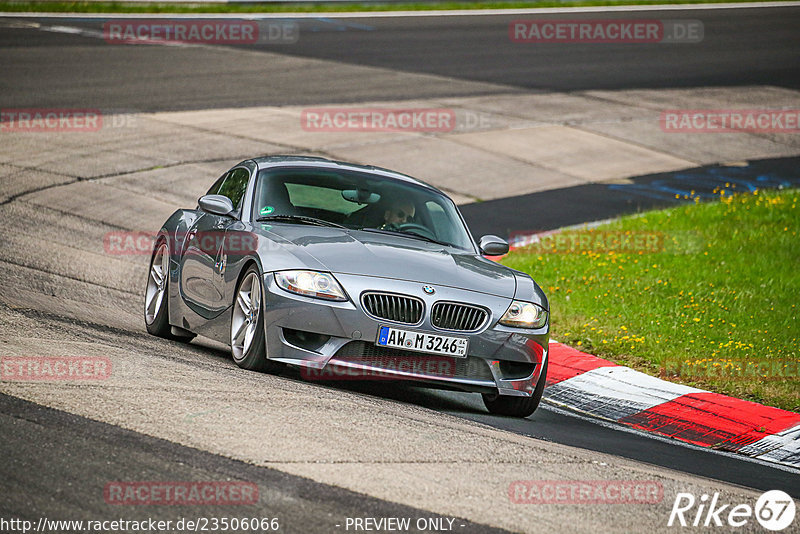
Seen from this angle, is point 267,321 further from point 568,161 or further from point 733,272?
point 568,161

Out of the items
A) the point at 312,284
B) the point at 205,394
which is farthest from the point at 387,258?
the point at 205,394

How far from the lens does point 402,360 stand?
7227 mm

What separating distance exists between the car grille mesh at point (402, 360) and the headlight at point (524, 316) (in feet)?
1.31

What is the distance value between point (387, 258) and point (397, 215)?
1.18 m

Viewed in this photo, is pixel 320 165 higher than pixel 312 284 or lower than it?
higher

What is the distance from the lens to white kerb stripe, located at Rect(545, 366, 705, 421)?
28.1ft

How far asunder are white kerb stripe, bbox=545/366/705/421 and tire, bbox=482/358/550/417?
0.80 m

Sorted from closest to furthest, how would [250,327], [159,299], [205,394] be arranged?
[205,394]
[250,327]
[159,299]

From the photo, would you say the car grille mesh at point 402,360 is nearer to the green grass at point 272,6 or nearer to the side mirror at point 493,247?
the side mirror at point 493,247

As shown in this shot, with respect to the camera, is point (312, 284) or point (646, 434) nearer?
point (312, 284)

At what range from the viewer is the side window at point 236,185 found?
8914 millimetres

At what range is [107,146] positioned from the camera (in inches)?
722

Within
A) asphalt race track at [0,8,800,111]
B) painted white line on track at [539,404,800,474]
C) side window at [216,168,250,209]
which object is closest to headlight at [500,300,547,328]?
painted white line on track at [539,404,800,474]

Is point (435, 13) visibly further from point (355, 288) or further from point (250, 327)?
point (355, 288)
